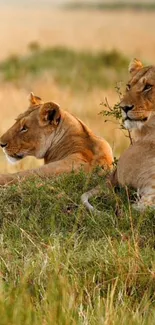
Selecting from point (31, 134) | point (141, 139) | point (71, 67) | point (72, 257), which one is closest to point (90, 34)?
point (71, 67)

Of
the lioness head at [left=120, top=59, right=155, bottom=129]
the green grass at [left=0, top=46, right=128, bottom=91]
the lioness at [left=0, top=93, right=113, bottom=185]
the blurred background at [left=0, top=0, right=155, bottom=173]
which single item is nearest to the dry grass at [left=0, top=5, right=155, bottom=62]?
the blurred background at [left=0, top=0, right=155, bottom=173]

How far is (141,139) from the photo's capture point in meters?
5.52

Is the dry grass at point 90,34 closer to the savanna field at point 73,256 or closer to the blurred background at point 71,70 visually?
the blurred background at point 71,70

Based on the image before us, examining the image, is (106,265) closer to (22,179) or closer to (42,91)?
(22,179)

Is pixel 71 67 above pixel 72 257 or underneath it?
above

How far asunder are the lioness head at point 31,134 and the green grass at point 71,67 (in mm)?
10205

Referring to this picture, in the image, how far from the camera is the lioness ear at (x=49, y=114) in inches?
249

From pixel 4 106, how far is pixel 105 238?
334 inches

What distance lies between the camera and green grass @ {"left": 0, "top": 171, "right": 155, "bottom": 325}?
12.9 feet

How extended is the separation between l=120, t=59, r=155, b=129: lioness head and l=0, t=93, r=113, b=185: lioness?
0.65m

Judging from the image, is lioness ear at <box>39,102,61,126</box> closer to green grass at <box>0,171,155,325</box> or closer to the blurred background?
the blurred background

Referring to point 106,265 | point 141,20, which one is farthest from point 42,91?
point 141,20

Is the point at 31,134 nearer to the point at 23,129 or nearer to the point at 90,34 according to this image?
the point at 23,129

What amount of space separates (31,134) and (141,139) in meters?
1.12
